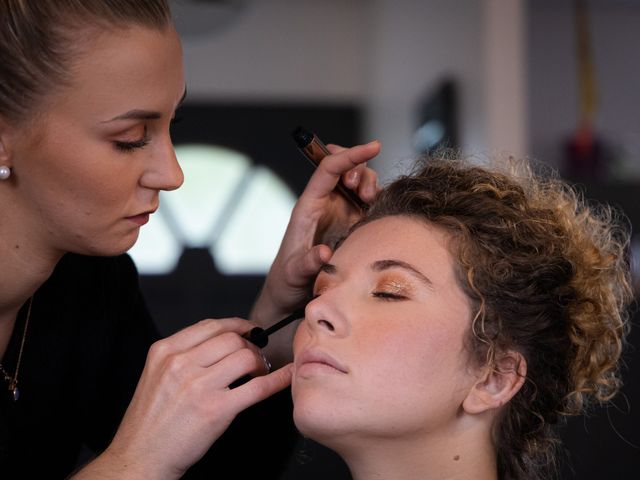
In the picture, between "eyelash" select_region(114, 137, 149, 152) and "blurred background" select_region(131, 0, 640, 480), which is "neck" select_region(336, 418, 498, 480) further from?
"blurred background" select_region(131, 0, 640, 480)

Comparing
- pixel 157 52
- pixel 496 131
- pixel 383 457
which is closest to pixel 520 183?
pixel 383 457

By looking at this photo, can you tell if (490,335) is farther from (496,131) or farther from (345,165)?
(496,131)

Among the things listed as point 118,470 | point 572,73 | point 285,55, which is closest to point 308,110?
point 285,55

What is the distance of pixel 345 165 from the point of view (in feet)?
5.32

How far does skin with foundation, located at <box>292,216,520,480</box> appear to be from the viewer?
4.55ft

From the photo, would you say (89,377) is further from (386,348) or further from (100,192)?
(386,348)

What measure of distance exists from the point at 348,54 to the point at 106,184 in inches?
168

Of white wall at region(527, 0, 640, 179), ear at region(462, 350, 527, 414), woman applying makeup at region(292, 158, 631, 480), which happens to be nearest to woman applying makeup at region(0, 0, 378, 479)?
woman applying makeup at region(292, 158, 631, 480)

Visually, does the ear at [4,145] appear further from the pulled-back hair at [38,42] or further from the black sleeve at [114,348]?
the black sleeve at [114,348]

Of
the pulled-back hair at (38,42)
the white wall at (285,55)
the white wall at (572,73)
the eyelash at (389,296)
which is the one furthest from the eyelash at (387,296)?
the white wall at (285,55)

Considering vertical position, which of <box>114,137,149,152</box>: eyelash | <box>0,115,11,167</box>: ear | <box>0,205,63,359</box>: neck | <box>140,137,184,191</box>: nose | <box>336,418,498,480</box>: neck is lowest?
<box>336,418,498,480</box>: neck

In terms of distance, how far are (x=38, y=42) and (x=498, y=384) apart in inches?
33.8

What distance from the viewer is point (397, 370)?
1.40 meters

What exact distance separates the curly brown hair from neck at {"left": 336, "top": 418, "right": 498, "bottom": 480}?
83 millimetres
